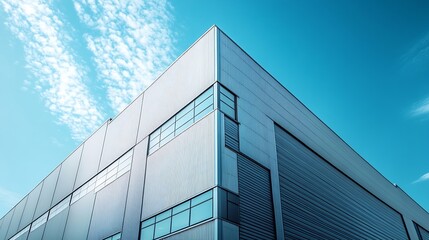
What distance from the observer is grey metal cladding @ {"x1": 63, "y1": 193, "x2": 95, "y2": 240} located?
30.8 metres

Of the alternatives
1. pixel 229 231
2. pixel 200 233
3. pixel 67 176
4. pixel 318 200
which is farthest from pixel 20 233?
pixel 318 200

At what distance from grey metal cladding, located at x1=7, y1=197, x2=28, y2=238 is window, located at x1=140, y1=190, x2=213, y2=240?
4264 cm

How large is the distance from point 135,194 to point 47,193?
27.8 m

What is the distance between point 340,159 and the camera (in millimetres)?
35781

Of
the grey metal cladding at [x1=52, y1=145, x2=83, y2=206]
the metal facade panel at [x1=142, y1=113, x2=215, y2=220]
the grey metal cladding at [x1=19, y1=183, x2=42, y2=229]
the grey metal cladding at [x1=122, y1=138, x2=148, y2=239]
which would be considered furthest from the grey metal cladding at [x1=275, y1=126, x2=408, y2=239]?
the grey metal cladding at [x1=19, y1=183, x2=42, y2=229]

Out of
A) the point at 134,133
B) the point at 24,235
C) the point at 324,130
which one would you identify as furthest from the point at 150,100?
the point at 24,235

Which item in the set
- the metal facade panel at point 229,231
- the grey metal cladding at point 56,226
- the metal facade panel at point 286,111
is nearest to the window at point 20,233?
the grey metal cladding at point 56,226

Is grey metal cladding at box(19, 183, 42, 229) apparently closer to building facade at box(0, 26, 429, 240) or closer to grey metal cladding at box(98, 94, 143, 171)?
building facade at box(0, 26, 429, 240)

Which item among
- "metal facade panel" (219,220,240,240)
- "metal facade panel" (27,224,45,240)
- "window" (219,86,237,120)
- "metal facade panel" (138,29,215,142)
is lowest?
"metal facade panel" (219,220,240,240)

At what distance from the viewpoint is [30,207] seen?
1966 inches

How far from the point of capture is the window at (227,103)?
21728 millimetres

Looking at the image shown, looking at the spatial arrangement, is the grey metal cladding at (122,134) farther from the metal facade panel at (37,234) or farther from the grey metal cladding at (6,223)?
the grey metal cladding at (6,223)

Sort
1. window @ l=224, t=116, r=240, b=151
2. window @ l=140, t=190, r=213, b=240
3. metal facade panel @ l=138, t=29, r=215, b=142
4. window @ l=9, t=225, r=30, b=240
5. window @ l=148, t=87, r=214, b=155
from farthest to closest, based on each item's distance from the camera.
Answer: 1. window @ l=9, t=225, r=30, b=240
2. metal facade panel @ l=138, t=29, r=215, b=142
3. window @ l=148, t=87, r=214, b=155
4. window @ l=224, t=116, r=240, b=151
5. window @ l=140, t=190, r=213, b=240

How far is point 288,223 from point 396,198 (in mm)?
34185
